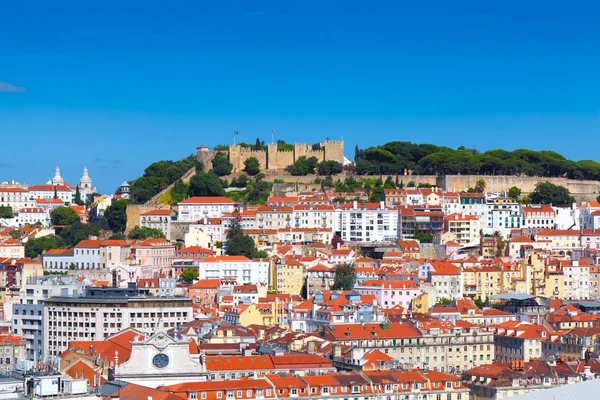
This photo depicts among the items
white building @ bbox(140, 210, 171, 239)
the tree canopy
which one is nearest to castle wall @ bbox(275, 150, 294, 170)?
the tree canopy

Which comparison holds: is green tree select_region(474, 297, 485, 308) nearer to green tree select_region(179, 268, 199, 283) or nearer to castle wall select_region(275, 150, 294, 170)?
green tree select_region(179, 268, 199, 283)

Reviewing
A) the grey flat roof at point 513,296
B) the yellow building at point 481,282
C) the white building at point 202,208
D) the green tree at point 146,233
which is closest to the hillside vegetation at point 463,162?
the white building at point 202,208

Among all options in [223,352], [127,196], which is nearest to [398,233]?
[127,196]

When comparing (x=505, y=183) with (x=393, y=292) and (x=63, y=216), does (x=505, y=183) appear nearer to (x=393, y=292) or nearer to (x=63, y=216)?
(x=63, y=216)

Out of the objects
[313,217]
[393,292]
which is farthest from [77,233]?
[393,292]

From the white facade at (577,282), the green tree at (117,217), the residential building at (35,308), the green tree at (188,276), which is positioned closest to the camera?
the residential building at (35,308)

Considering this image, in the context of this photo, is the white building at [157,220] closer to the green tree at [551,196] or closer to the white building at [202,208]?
the white building at [202,208]
